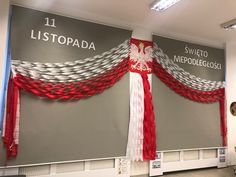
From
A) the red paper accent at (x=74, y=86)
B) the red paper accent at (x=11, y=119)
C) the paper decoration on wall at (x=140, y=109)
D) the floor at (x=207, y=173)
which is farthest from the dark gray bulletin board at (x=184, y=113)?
the red paper accent at (x=11, y=119)

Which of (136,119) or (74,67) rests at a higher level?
(74,67)

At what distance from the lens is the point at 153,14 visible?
12.5 ft

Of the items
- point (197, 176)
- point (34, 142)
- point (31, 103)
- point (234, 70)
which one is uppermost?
point (234, 70)

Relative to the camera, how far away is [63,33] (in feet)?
11.9

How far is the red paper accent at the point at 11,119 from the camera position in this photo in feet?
10.1

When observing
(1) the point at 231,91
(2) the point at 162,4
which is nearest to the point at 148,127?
(2) the point at 162,4

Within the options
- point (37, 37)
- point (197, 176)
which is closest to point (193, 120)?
point (197, 176)

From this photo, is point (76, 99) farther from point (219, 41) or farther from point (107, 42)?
point (219, 41)

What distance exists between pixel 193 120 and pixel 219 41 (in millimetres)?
2111

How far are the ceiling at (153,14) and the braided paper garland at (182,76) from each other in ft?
1.66

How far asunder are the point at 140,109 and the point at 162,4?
194 cm

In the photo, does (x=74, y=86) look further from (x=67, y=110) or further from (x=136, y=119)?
(x=136, y=119)

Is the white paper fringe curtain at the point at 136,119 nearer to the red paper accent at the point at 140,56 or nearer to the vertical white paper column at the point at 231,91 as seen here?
the red paper accent at the point at 140,56

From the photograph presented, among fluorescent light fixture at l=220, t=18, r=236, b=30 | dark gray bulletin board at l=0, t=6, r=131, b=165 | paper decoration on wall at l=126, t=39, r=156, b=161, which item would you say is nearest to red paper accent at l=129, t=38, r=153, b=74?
paper decoration on wall at l=126, t=39, r=156, b=161
